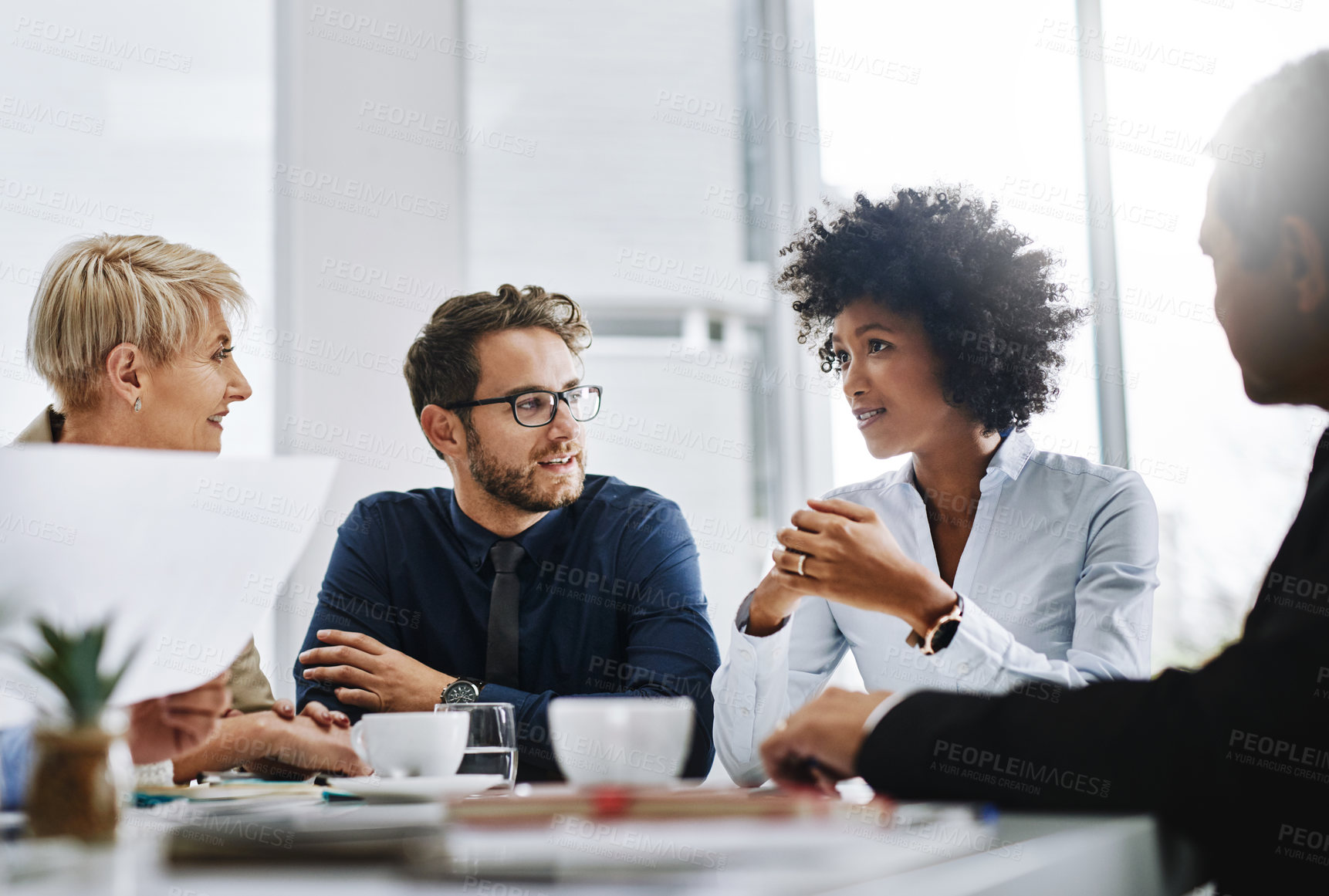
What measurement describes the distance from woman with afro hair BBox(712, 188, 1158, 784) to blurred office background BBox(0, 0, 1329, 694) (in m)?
0.65

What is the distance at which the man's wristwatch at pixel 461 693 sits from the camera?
6.24ft

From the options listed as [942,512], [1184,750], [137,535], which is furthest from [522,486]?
[1184,750]

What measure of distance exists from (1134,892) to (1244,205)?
730 mm

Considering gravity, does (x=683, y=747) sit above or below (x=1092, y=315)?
below

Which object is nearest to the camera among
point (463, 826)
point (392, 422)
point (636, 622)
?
point (463, 826)

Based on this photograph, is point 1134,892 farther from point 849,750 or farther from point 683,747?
point 683,747

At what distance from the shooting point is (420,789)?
3.09 ft

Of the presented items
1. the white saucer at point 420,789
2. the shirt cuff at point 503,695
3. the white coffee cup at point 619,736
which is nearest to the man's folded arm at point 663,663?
the shirt cuff at point 503,695

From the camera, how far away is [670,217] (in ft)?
12.0

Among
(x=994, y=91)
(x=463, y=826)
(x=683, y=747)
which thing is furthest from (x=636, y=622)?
(x=994, y=91)

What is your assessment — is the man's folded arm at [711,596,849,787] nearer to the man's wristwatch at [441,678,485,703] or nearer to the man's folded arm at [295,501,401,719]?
the man's wristwatch at [441,678,485,703]

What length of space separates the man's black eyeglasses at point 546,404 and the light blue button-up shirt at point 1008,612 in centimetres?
72

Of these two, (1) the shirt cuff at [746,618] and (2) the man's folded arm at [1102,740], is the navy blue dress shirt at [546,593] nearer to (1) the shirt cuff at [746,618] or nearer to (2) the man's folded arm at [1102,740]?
(1) the shirt cuff at [746,618]

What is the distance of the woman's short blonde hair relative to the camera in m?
2.17
